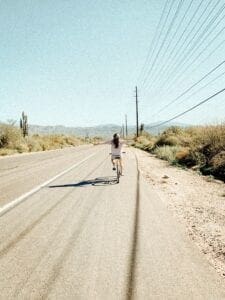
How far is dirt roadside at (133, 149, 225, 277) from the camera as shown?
6164 millimetres

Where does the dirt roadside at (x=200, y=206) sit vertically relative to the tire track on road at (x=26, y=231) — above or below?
below

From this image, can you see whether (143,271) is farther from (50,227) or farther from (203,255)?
(50,227)

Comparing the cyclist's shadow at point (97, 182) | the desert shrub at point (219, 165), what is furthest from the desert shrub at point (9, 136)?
the cyclist's shadow at point (97, 182)

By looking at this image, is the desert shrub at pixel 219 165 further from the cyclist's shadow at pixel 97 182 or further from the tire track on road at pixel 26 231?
the tire track on road at pixel 26 231

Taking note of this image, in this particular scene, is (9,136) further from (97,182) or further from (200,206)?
(200,206)

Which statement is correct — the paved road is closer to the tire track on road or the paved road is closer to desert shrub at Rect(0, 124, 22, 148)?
the tire track on road

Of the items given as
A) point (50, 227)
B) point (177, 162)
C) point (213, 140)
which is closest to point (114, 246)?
point (50, 227)

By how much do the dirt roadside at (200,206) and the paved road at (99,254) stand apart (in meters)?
0.26

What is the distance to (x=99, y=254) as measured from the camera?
5613mm

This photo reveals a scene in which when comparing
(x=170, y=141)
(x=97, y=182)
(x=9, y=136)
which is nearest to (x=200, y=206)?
(x=97, y=182)

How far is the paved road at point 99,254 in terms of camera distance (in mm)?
4371

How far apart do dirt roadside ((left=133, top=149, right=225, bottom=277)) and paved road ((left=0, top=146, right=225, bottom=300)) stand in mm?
256

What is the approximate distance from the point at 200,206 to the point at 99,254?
4785 millimetres

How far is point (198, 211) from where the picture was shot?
9062 millimetres
